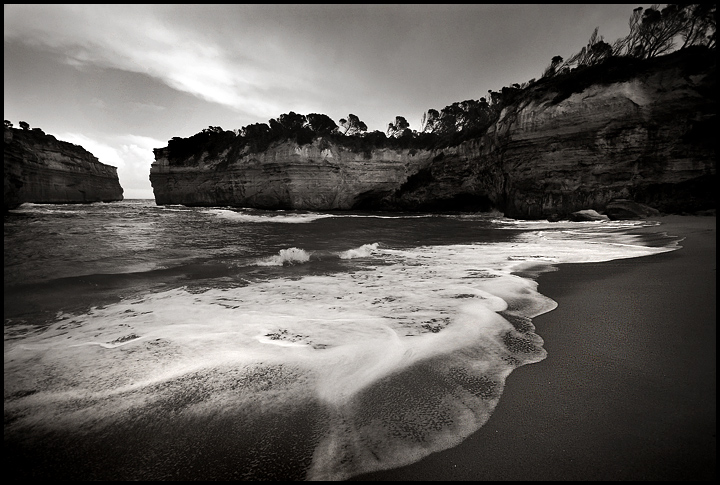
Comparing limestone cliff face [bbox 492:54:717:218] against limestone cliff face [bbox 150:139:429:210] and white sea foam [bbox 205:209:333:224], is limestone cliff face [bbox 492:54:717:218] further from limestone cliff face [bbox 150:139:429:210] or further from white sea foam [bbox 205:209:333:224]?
white sea foam [bbox 205:209:333:224]

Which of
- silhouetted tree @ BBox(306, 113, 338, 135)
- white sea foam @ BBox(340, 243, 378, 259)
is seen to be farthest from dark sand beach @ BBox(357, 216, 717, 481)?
silhouetted tree @ BBox(306, 113, 338, 135)

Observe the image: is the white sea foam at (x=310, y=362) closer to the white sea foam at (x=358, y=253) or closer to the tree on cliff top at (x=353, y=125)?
the white sea foam at (x=358, y=253)

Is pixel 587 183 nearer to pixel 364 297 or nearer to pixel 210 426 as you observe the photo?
pixel 364 297

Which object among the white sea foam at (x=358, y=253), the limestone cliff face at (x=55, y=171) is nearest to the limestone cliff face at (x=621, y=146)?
the white sea foam at (x=358, y=253)

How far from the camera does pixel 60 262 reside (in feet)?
20.2

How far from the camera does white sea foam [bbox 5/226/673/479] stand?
1549 mm

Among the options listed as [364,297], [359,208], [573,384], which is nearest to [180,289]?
[364,297]

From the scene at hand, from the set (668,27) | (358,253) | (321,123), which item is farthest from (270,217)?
(668,27)

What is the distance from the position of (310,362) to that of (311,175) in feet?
106

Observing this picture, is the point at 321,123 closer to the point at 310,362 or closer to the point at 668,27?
the point at 668,27

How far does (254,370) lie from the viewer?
6.84 feet

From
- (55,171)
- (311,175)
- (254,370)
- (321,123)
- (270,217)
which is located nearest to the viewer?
(254,370)

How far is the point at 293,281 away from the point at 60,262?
17.4 feet

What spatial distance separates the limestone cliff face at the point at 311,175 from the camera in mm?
32594
